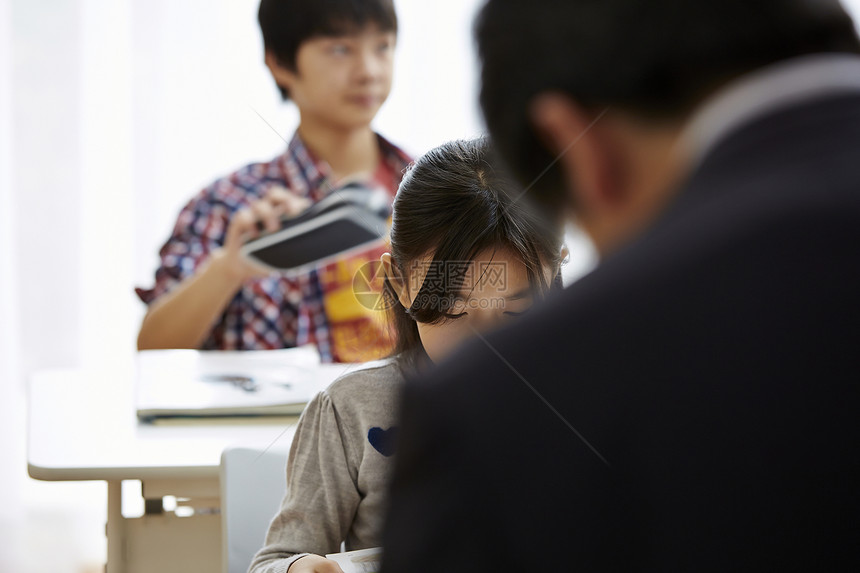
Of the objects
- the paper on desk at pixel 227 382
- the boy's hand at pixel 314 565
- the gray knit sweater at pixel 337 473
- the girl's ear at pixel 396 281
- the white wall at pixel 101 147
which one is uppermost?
the white wall at pixel 101 147

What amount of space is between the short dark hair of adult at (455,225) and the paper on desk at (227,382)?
39 centimetres

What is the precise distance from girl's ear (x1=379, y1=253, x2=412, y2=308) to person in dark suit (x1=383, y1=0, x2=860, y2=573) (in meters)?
0.58

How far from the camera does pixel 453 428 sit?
27cm

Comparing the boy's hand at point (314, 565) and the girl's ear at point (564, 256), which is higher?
the girl's ear at point (564, 256)

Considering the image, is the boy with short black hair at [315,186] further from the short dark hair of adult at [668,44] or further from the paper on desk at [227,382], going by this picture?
the short dark hair of adult at [668,44]

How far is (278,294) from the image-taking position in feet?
5.53

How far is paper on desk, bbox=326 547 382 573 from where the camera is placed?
0.72 metres

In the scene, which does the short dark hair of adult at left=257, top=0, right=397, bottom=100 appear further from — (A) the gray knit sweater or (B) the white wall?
(A) the gray knit sweater

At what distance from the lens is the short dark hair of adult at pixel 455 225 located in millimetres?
828

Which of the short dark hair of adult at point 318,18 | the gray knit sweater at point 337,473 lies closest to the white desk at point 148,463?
the gray knit sweater at point 337,473

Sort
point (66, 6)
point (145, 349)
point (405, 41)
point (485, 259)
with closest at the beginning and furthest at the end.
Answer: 1. point (485, 259)
2. point (145, 349)
3. point (66, 6)
4. point (405, 41)

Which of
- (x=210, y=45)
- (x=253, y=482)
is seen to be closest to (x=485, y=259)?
(x=253, y=482)

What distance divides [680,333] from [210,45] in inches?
79.6

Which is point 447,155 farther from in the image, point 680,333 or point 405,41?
point 405,41
